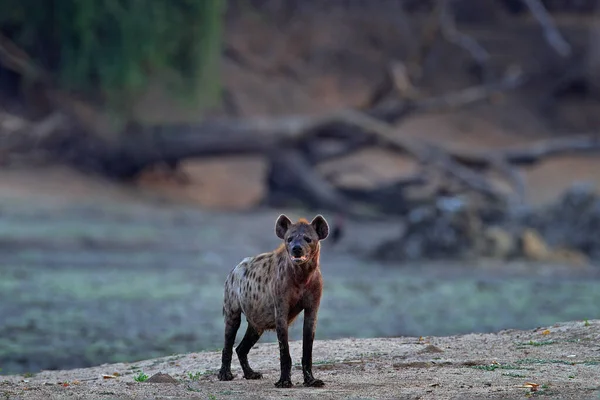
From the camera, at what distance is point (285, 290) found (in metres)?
7.06

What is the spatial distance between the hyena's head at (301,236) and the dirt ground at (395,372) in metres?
0.77

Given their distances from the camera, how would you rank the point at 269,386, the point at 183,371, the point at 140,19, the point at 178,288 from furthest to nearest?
the point at 140,19
the point at 178,288
the point at 183,371
the point at 269,386

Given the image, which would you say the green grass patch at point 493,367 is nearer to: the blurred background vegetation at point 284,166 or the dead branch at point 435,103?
the blurred background vegetation at point 284,166

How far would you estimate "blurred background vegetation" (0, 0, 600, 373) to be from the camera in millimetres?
13680

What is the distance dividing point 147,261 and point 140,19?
4.28 meters

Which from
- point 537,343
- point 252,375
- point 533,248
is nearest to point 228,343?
point 252,375

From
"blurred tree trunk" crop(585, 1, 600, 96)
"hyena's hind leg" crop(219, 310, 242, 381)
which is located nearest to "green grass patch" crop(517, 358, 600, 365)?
"hyena's hind leg" crop(219, 310, 242, 381)

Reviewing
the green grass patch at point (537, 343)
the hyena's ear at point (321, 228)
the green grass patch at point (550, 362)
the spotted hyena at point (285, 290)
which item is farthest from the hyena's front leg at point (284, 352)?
the green grass patch at point (537, 343)

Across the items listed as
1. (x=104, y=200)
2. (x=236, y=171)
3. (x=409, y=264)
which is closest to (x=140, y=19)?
(x=104, y=200)

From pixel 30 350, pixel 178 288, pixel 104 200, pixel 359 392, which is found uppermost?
pixel 104 200

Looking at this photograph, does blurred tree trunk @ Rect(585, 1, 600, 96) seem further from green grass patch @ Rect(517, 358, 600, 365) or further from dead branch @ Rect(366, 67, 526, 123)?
green grass patch @ Rect(517, 358, 600, 365)

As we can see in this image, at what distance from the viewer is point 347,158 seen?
26.5 m

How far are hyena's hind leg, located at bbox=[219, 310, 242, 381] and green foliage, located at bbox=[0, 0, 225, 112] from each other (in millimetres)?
11900

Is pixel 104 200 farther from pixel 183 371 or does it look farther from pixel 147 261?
pixel 183 371
